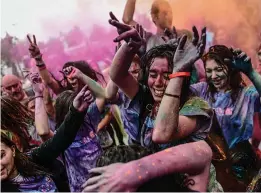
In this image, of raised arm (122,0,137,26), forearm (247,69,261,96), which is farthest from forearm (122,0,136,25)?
forearm (247,69,261,96)

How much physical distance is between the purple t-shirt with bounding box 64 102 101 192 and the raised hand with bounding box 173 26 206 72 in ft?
1.76

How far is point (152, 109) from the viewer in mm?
2592

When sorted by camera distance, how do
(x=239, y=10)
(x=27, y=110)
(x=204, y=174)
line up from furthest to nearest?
(x=27, y=110)
(x=239, y=10)
(x=204, y=174)

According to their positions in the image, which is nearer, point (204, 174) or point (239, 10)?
point (204, 174)

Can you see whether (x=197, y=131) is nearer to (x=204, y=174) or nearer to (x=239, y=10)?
(x=204, y=174)

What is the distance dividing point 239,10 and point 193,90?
50 centimetres

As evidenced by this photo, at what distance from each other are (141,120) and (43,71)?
25.0 inches

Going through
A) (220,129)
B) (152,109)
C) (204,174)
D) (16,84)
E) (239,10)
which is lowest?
(204,174)

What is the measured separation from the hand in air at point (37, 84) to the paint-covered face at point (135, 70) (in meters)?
0.54

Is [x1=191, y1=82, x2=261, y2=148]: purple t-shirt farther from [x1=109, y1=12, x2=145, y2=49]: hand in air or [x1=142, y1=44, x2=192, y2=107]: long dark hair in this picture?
[x1=109, y1=12, x2=145, y2=49]: hand in air

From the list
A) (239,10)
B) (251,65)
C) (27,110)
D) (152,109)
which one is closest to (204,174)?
(152,109)

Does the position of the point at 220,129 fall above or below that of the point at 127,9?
below

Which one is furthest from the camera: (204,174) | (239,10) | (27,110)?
(27,110)

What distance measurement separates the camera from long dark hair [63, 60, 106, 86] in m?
2.73
